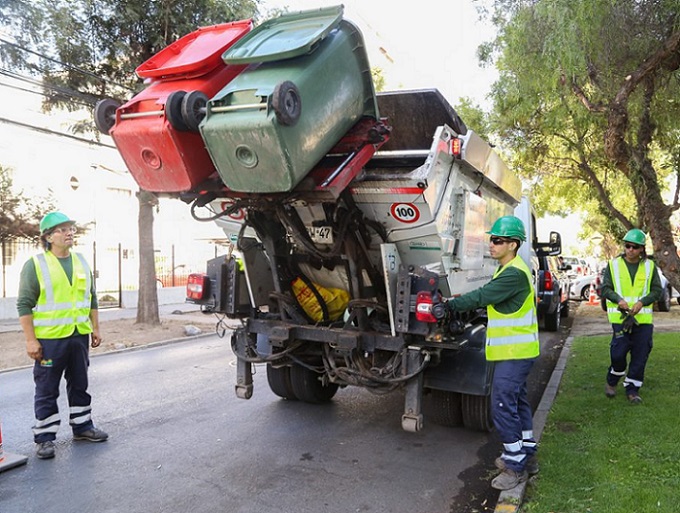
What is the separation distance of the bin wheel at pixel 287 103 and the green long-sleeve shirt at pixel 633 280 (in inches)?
150

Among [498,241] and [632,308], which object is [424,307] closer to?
[498,241]

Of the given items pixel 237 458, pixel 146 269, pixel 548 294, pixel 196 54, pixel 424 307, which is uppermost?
pixel 196 54

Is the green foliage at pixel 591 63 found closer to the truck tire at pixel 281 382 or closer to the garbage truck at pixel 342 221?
the garbage truck at pixel 342 221

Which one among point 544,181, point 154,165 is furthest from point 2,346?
point 544,181

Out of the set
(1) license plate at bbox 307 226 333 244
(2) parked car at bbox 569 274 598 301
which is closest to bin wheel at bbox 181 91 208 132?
(1) license plate at bbox 307 226 333 244

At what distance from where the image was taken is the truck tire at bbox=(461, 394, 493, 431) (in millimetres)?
4773

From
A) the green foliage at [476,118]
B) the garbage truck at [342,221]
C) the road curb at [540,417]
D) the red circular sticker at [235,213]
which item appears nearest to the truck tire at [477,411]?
the garbage truck at [342,221]

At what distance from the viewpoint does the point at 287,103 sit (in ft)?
10.2

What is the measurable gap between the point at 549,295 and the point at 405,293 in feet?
24.1

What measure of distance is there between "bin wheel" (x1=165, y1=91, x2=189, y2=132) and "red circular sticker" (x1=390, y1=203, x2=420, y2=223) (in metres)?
1.54

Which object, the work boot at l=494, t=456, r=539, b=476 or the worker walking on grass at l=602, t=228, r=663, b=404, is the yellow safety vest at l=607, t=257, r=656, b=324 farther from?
the work boot at l=494, t=456, r=539, b=476

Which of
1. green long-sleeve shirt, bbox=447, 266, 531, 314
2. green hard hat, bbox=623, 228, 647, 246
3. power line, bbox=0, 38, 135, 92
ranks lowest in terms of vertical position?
green long-sleeve shirt, bbox=447, 266, 531, 314

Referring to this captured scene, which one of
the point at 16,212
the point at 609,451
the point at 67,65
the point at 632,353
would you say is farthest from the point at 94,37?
the point at 609,451

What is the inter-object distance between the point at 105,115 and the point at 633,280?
4768 millimetres
